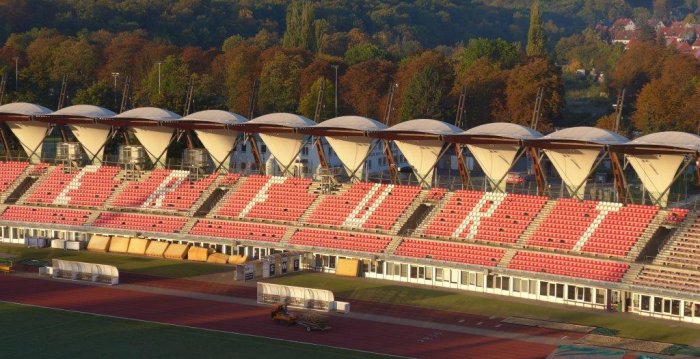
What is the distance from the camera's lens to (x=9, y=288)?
219 feet

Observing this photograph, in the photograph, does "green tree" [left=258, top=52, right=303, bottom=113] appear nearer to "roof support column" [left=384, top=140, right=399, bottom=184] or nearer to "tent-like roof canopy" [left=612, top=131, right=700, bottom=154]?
"roof support column" [left=384, top=140, right=399, bottom=184]

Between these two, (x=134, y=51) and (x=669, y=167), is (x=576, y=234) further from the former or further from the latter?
(x=134, y=51)

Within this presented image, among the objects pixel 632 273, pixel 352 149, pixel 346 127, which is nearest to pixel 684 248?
pixel 632 273

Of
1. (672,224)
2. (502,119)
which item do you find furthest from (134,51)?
(672,224)

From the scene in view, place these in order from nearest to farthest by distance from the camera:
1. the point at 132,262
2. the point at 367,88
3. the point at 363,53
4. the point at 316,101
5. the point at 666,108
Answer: the point at 132,262
the point at 666,108
the point at 316,101
the point at 367,88
the point at 363,53

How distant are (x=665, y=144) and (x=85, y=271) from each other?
3322 centimetres

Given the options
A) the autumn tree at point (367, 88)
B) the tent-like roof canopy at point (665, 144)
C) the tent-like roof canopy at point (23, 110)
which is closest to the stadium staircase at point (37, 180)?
the tent-like roof canopy at point (23, 110)

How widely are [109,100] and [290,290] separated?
229ft

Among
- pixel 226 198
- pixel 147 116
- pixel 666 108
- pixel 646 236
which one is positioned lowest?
pixel 646 236

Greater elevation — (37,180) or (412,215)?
(37,180)

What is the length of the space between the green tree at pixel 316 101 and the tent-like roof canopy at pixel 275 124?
4382 cm

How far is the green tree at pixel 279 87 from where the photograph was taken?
13900cm

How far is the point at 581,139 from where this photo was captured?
68.8 metres

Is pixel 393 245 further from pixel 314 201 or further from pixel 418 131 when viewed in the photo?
pixel 314 201
